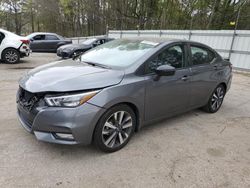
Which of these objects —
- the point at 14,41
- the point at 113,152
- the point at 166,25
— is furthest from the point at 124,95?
the point at 166,25

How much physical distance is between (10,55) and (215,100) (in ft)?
26.2

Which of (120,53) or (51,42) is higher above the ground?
(120,53)

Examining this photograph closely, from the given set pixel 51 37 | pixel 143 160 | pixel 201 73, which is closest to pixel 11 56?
pixel 51 37

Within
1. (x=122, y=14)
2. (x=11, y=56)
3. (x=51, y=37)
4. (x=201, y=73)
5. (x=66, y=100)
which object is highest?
(x=122, y=14)

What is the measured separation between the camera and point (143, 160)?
9.14 feet

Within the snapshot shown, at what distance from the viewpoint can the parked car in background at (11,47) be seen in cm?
870

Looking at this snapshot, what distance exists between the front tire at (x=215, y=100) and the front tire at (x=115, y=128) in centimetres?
208

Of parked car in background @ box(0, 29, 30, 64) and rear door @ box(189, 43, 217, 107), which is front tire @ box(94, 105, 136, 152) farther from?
parked car in background @ box(0, 29, 30, 64)

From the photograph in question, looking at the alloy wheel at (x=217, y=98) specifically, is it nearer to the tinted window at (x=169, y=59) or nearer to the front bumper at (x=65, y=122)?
the tinted window at (x=169, y=59)

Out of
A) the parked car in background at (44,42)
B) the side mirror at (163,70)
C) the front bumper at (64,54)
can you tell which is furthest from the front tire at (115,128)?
the parked car in background at (44,42)

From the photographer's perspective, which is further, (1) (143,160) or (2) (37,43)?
(2) (37,43)

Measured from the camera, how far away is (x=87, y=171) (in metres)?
2.52

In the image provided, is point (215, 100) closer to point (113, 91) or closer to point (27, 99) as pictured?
point (113, 91)

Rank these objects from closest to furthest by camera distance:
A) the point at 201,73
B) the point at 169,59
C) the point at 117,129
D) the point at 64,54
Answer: the point at 117,129 < the point at 169,59 < the point at 201,73 < the point at 64,54
